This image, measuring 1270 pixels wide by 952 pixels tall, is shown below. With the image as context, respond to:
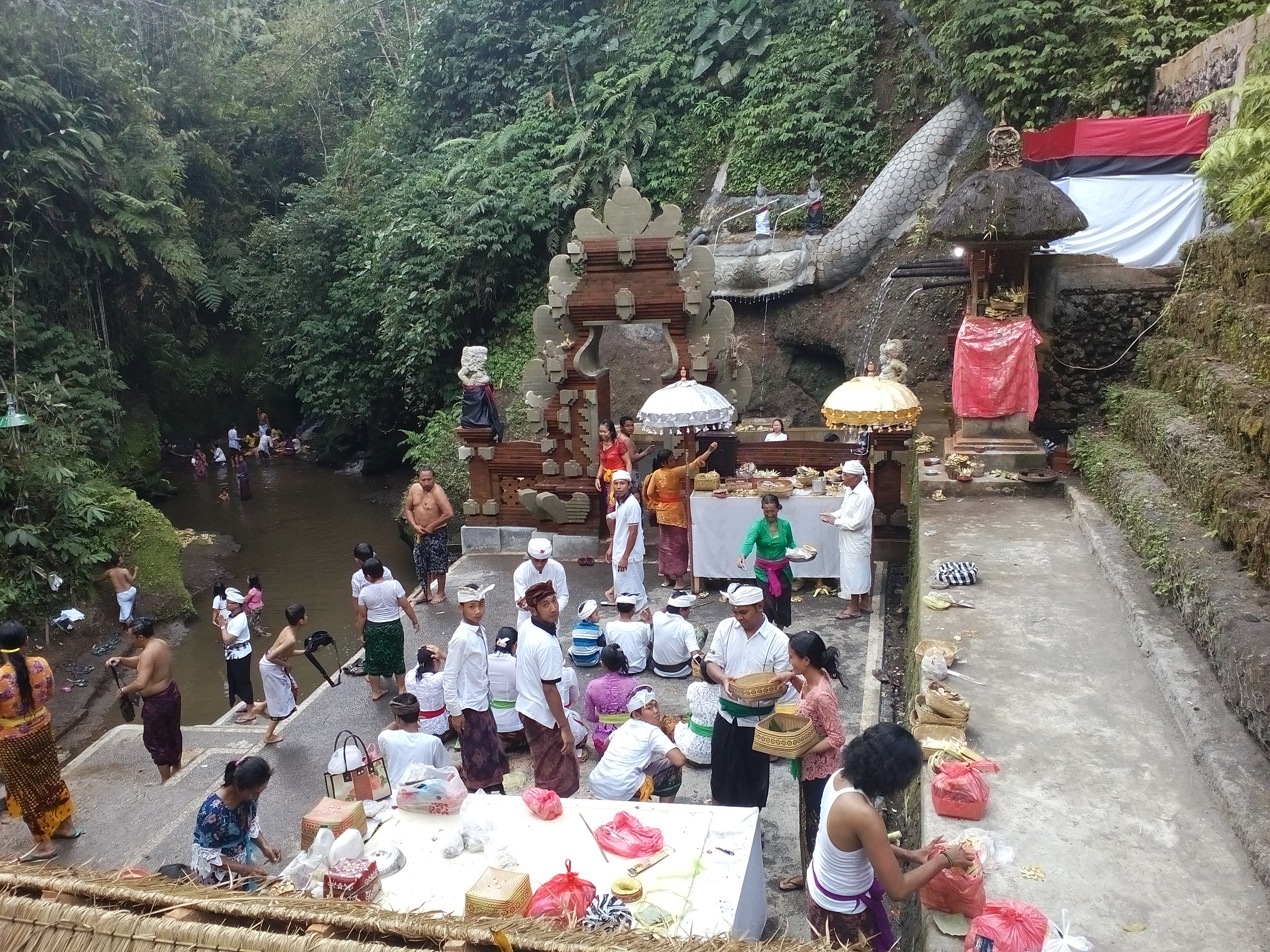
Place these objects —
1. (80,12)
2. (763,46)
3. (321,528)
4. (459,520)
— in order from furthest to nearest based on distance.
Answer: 1. (763,46)
2. (321,528)
3. (80,12)
4. (459,520)

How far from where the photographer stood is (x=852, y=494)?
30.4 feet

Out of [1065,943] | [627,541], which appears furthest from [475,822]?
[627,541]

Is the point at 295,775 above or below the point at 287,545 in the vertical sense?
above

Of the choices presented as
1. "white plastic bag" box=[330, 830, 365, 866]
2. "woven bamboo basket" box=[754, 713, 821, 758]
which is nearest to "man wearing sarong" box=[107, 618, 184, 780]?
"white plastic bag" box=[330, 830, 365, 866]

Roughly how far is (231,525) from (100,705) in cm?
864

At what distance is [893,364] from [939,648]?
235 inches

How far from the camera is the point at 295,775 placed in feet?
24.6

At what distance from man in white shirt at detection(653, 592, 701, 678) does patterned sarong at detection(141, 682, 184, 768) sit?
12.7ft

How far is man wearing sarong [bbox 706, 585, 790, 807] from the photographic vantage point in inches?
214

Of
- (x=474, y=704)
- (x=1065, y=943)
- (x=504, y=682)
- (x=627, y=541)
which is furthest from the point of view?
(x=627, y=541)

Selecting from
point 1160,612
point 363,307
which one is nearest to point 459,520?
point 363,307

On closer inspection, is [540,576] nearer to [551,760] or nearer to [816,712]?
[551,760]

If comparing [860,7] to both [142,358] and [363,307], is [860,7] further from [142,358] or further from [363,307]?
[142,358]

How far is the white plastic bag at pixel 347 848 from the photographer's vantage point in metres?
4.31
